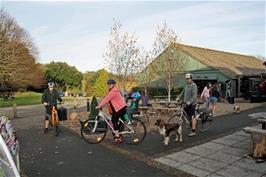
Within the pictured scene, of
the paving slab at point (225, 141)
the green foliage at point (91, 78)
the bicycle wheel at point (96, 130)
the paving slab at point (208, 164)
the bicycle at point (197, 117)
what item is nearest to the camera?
the paving slab at point (208, 164)

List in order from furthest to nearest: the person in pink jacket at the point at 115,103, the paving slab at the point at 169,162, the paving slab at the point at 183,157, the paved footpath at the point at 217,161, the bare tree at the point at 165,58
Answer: the bare tree at the point at 165,58 → the person in pink jacket at the point at 115,103 → the paving slab at the point at 183,157 → the paving slab at the point at 169,162 → the paved footpath at the point at 217,161

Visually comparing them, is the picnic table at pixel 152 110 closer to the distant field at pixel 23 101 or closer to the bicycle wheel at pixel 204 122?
the bicycle wheel at pixel 204 122

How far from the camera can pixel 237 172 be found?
509 centimetres

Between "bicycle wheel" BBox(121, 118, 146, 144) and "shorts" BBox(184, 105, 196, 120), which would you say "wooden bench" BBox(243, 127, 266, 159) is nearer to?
"shorts" BBox(184, 105, 196, 120)

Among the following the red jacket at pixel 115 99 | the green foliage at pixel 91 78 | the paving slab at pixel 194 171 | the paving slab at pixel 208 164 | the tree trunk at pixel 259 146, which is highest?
the green foliage at pixel 91 78

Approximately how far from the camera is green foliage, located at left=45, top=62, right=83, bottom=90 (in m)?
58.2

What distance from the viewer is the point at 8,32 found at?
31.9 metres

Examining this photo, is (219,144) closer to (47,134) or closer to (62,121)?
(47,134)

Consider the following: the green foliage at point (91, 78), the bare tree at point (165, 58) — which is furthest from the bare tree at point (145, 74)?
the green foliage at point (91, 78)

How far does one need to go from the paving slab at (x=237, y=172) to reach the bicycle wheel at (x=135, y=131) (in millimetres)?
2710

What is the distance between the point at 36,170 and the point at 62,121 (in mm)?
7135

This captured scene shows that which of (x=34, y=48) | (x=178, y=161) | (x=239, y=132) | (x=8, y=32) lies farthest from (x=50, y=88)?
(x=34, y=48)

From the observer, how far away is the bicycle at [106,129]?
24.2ft

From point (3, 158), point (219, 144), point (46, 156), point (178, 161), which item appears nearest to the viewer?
point (3, 158)
